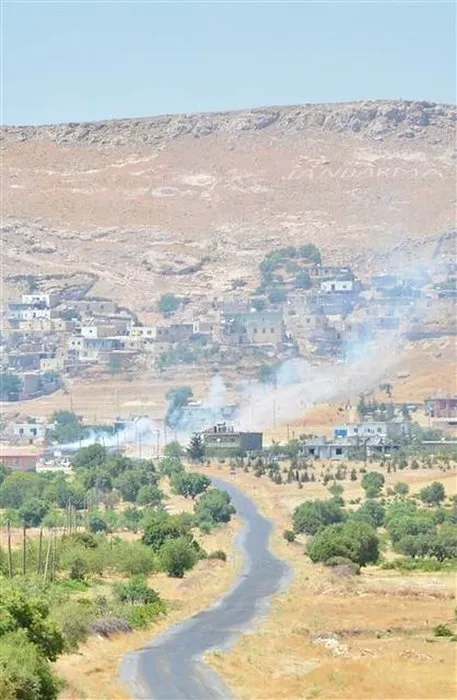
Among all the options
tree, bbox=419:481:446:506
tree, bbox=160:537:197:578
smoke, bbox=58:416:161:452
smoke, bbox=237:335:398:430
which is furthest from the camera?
smoke, bbox=237:335:398:430

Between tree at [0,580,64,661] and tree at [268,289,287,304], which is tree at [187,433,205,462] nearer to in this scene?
tree at [268,289,287,304]

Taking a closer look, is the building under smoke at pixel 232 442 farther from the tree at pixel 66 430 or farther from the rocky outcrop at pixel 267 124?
the rocky outcrop at pixel 267 124

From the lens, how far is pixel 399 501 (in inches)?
2581

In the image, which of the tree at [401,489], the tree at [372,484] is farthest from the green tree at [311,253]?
the tree at [401,489]

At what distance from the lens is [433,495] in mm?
65875

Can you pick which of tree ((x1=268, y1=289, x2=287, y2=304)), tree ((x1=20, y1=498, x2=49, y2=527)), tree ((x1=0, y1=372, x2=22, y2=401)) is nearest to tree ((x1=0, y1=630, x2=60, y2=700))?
tree ((x1=20, y1=498, x2=49, y2=527))

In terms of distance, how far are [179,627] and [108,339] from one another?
79.3 metres

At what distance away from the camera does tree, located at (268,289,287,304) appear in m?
130

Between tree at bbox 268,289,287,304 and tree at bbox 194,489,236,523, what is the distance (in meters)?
66.5

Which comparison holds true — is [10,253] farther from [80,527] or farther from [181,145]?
[80,527]

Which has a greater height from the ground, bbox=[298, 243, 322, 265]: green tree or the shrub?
bbox=[298, 243, 322, 265]: green tree

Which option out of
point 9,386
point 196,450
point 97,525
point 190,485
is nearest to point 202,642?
point 97,525

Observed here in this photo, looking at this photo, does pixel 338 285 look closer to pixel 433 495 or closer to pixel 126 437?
pixel 126 437

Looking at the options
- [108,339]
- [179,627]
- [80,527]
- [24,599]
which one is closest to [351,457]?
[80,527]
